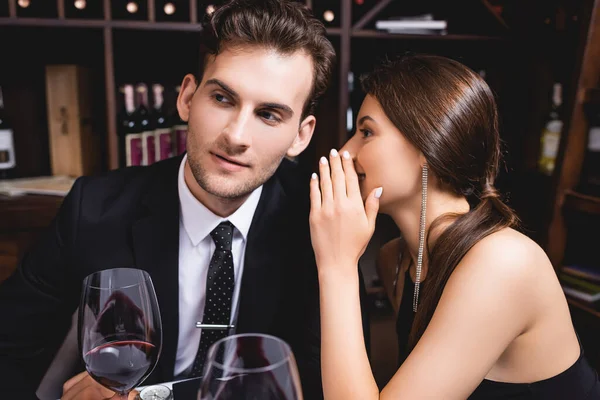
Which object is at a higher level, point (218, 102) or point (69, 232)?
point (218, 102)

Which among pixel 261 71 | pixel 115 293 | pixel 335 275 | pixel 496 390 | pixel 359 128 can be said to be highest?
pixel 261 71

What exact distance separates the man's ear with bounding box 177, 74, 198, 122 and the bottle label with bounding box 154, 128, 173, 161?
2.09 feet

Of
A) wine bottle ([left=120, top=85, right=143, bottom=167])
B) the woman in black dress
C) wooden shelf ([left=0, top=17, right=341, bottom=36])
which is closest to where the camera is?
the woman in black dress

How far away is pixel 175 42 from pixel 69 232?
1.04 metres

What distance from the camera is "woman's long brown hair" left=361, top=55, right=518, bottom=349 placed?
3.95 feet

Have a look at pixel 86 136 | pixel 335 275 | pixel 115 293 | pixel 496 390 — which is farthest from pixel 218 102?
pixel 86 136

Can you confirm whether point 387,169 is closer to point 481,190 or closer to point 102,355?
point 481,190

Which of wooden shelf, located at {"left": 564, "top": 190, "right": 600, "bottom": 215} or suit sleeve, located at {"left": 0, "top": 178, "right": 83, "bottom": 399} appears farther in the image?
wooden shelf, located at {"left": 564, "top": 190, "right": 600, "bottom": 215}

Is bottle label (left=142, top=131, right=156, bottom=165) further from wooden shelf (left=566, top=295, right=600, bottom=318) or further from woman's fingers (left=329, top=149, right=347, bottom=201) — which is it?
wooden shelf (left=566, top=295, right=600, bottom=318)

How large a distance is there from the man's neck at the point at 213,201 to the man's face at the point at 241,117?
8 cm

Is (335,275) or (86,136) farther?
(86,136)

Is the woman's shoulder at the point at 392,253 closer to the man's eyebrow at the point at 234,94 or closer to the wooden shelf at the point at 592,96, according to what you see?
→ the man's eyebrow at the point at 234,94

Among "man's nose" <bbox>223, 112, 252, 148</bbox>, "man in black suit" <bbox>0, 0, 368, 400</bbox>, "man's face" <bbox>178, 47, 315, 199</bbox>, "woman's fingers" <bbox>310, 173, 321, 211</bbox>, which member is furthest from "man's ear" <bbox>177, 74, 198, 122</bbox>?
"woman's fingers" <bbox>310, 173, 321, 211</bbox>

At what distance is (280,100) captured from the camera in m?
1.23
